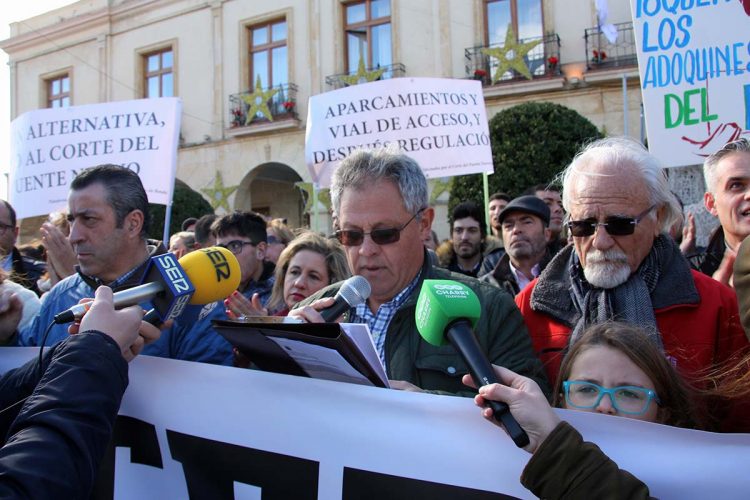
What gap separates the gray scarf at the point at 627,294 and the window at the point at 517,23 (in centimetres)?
1454

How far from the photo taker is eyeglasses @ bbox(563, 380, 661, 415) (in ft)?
5.77

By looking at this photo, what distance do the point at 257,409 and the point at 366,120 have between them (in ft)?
15.4

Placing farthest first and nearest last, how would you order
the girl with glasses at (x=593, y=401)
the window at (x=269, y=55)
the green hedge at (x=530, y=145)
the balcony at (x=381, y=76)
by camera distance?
1. the window at (x=269, y=55)
2. the balcony at (x=381, y=76)
3. the green hedge at (x=530, y=145)
4. the girl with glasses at (x=593, y=401)

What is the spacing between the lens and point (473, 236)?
6023 millimetres

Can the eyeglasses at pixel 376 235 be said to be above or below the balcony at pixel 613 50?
below

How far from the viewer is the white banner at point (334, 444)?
1502mm

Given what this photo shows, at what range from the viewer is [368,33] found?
18.2m

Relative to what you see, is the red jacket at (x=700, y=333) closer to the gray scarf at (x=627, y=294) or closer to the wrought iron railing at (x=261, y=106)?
the gray scarf at (x=627, y=294)

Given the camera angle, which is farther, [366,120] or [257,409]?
[366,120]

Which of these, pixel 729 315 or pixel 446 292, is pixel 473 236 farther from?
pixel 446 292

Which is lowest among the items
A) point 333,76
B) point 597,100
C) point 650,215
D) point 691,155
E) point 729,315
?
point 729,315

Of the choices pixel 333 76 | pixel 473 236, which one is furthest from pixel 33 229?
pixel 473 236

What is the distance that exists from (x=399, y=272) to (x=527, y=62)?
14.9m

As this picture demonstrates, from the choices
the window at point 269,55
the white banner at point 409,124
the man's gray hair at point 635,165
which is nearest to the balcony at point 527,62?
the window at point 269,55
